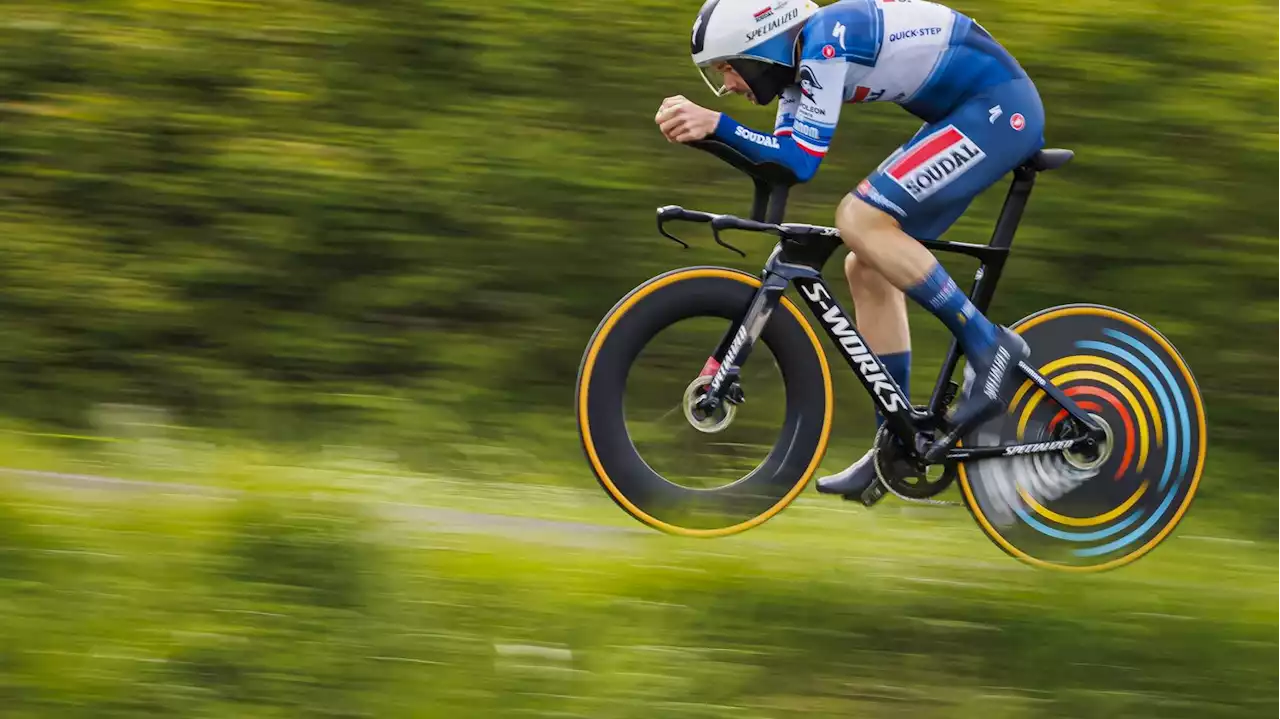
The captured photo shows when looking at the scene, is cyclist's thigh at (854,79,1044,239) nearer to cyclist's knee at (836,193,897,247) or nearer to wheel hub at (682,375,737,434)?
cyclist's knee at (836,193,897,247)

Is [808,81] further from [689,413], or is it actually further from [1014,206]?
[689,413]

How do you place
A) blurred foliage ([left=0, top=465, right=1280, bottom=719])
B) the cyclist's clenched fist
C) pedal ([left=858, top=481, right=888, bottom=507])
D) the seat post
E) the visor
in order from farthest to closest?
pedal ([left=858, top=481, right=888, bottom=507]) → the seat post → the visor → the cyclist's clenched fist → blurred foliage ([left=0, top=465, right=1280, bottom=719])

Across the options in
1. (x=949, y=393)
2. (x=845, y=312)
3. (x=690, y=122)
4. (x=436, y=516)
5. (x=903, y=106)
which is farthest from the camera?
(x=436, y=516)

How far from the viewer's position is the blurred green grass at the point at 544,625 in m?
3.86

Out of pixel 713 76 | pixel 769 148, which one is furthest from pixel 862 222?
pixel 713 76

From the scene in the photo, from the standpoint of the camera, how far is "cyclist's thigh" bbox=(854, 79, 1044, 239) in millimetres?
4570

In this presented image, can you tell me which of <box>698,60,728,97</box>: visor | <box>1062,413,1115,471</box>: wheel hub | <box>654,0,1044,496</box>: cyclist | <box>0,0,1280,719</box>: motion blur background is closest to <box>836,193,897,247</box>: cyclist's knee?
<box>654,0,1044,496</box>: cyclist

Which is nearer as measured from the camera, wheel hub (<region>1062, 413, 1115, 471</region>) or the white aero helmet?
the white aero helmet

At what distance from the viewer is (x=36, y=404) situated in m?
7.07

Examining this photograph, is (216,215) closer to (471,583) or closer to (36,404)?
(36,404)

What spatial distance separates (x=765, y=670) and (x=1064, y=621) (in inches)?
36.9

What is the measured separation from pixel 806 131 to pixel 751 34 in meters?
0.34

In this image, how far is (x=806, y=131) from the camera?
432 cm

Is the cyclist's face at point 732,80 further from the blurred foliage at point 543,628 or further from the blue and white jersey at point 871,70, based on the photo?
the blurred foliage at point 543,628
